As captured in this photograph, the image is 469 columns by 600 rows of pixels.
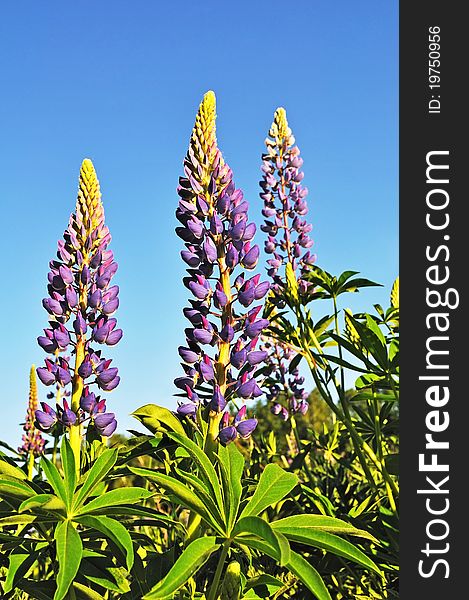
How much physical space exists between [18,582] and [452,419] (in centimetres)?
138

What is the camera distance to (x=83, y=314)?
275cm

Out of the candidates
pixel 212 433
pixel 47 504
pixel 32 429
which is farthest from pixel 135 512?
pixel 32 429

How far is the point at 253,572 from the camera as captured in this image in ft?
10.1

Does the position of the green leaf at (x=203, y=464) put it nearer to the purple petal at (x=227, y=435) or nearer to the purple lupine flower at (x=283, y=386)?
the purple petal at (x=227, y=435)

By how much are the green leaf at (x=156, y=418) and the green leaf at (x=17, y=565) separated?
0.50 meters

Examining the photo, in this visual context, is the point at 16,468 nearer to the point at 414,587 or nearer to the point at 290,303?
the point at 414,587

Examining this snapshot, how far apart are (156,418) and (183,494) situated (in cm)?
50

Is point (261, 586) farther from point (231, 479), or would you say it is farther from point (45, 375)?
point (45, 375)

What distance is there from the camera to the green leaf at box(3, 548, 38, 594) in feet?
6.73

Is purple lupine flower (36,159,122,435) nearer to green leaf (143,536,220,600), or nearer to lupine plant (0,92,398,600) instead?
lupine plant (0,92,398,600)

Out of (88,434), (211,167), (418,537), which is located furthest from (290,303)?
(418,537)

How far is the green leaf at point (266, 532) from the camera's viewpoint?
5.42ft

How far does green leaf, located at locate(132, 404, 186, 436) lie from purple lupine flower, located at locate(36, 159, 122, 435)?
1.03 ft

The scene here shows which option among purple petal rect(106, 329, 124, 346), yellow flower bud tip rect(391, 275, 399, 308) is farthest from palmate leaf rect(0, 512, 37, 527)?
yellow flower bud tip rect(391, 275, 399, 308)
